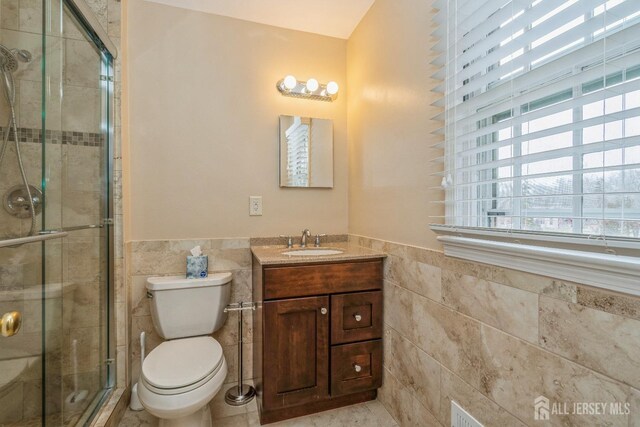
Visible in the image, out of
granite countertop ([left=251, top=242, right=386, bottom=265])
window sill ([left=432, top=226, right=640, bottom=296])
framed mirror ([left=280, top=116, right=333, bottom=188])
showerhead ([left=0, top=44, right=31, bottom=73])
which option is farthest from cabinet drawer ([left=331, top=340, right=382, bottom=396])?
showerhead ([left=0, top=44, right=31, bottom=73])

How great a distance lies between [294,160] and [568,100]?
5.11 feet

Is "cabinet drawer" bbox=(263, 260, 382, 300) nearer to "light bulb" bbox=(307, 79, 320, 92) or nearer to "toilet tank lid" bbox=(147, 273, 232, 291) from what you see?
"toilet tank lid" bbox=(147, 273, 232, 291)

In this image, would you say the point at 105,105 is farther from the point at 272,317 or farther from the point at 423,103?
the point at 423,103

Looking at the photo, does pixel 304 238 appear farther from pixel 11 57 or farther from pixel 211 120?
pixel 11 57

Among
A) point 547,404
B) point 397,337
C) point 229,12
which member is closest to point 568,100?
point 547,404

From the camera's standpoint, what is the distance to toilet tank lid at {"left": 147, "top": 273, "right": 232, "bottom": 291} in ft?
5.31

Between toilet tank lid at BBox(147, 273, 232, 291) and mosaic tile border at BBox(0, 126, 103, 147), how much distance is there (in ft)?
2.67

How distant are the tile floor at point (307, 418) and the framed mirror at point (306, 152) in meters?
1.43

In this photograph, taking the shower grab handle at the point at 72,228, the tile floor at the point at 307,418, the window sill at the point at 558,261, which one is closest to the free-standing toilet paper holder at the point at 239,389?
the tile floor at the point at 307,418

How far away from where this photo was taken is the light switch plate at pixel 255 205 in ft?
6.56

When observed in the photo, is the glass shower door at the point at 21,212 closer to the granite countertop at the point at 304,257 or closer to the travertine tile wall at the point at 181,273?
the travertine tile wall at the point at 181,273

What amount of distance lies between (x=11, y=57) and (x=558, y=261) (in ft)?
6.71

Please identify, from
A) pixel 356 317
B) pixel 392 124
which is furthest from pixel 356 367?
pixel 392 124

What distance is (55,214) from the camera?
131 cm
